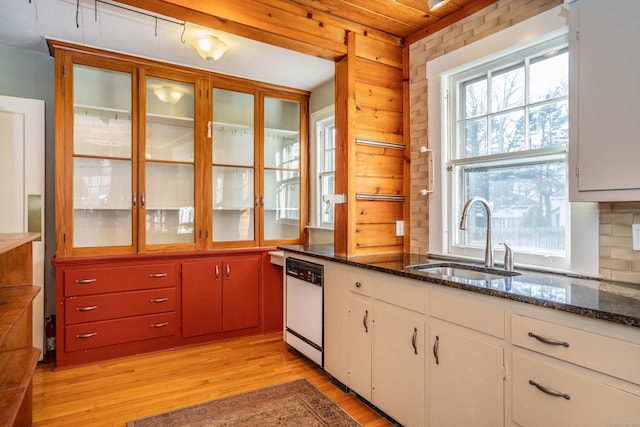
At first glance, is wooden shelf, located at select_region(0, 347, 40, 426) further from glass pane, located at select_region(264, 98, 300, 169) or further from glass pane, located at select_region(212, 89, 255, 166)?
glass pane, located at select_region(264, 98, 300, 169)


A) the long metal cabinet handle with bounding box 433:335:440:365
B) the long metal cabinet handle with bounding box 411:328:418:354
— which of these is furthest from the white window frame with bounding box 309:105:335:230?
the long metal cabinet handle with bounding box 433:335:440:365

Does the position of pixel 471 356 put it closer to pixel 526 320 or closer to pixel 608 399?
pixel 526 320

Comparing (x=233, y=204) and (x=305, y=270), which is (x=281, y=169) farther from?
(x=305, y=270)

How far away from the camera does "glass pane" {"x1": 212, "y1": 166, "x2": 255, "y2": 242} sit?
3.87m

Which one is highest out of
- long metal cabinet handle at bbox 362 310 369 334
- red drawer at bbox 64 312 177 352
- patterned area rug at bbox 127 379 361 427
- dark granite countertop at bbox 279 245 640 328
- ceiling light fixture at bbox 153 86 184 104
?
ceiling light fixture at bbox 153 86 184 104

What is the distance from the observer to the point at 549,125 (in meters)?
2.13

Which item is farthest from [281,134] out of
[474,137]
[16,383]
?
[16,383]

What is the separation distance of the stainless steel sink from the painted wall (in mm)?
3100

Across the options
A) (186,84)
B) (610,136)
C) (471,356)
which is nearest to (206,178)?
Answer: (186,84)

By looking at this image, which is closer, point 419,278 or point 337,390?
point 419,278

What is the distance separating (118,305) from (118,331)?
22 cm

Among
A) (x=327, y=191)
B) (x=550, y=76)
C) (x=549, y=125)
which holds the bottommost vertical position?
(x=327, y=191)

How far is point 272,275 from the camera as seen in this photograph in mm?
3852

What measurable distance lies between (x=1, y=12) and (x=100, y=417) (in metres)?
2.80
